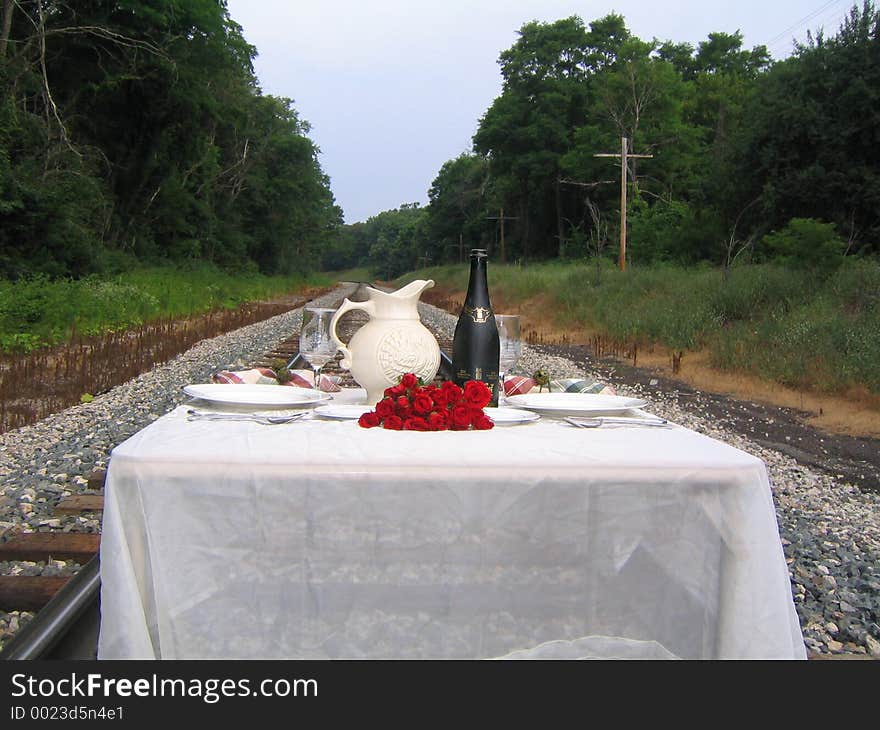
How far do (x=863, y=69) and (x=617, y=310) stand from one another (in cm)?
1307

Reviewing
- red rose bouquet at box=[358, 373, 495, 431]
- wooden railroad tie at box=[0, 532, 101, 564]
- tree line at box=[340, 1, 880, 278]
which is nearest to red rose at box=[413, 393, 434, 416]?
red rose bouquet at box=[358, 373, 495, 431]

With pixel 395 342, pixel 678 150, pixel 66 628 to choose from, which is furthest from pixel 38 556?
pixel 678 150

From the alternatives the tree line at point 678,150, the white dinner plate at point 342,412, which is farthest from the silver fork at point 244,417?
the tree line at point 678,150

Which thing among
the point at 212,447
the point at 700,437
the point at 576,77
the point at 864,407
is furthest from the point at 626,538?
the point at 576,77

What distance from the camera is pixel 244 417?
1779 millimetres

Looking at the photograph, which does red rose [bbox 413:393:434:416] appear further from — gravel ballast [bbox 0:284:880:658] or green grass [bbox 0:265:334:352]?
green grass [bbox 0:265:334:352]

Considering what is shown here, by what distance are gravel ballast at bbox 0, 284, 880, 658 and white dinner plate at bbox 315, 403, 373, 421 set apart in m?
1.24

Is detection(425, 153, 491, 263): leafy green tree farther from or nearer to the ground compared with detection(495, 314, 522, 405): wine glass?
farther from the ground

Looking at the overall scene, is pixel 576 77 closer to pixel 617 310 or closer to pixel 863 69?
pixel 863 69

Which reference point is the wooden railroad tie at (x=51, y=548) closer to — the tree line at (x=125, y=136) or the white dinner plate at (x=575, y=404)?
the white dinner plate at (x=575, y=404)

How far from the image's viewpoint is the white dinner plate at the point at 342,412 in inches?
70.8

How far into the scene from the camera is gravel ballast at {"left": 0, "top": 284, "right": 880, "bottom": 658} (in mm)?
2617

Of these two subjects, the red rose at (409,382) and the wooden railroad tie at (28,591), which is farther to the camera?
the wooden railroad tie at (28,591)

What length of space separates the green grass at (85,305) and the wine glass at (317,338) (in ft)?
26.7
